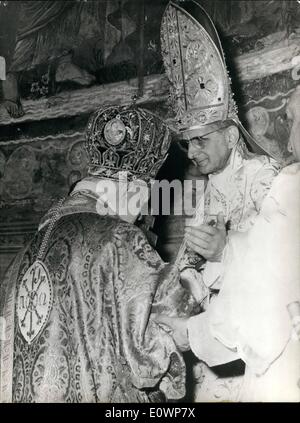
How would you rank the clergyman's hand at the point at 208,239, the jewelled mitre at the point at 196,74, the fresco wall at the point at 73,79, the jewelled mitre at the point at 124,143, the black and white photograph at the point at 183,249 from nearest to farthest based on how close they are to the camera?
the black and white photograph at the point at 183,249 < the clergyman's hand at the point at 208,239 < the jewelled mitre at the point at 124,143 < the jewelled mitre at the point at 196,74 < the fresco wall at the point at 73,79

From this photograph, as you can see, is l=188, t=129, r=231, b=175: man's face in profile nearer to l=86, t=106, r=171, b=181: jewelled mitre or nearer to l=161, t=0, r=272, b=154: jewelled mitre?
l=161, t=0, r=272, b=154: jewelled mitre

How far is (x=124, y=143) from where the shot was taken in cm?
338

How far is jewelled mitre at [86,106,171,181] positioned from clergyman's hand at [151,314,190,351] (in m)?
0.78

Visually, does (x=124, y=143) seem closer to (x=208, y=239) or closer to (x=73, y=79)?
(x=208, y=239)

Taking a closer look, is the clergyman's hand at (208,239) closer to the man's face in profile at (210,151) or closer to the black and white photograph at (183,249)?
the black and white photograph at (183,249)

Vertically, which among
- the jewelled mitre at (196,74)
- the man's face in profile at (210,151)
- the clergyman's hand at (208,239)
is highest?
the jewelled mitre at (196,74)

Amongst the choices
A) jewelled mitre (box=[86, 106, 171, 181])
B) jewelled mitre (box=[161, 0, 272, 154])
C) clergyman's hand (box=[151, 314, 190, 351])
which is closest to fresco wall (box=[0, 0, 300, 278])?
jewelled mitre (box=[161, 0, 272, 154])

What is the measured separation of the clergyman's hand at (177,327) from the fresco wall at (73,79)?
36.7 inches

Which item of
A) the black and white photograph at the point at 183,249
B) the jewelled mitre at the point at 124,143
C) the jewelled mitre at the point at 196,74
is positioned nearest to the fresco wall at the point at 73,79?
the black and white photograph at the point at 183,249

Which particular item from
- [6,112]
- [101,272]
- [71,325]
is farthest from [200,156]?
[6,112]

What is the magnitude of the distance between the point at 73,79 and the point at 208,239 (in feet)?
6.97

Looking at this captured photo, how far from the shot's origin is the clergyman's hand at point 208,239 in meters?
3.24

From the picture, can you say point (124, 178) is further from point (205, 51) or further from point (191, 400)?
point (191, 400)

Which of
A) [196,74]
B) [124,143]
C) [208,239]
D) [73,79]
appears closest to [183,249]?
[208,239]
